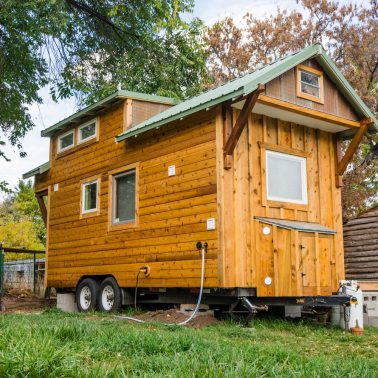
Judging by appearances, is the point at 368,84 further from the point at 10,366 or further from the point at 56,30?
the point at 10,366

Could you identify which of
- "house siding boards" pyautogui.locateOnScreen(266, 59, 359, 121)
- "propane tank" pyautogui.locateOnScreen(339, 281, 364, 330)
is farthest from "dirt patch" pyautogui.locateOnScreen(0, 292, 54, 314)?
"house siding boards" pyautogui.locateOnScreen(266, 59, 359, 121)

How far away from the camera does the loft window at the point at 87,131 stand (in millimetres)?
13630

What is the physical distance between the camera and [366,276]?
1491 centimetres

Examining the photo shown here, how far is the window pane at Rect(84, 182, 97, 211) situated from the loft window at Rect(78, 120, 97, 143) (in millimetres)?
1212

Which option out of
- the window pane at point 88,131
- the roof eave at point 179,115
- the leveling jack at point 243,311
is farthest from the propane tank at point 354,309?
the window pane at point 88,131

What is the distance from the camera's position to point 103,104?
12898 mm

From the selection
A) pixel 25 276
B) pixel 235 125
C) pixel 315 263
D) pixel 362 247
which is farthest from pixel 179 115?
pixel 25 276

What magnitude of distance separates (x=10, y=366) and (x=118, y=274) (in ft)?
25.9

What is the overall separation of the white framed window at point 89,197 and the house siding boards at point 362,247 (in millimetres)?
→ 7056

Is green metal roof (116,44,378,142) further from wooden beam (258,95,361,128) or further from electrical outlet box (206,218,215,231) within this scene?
electrical outlet box (206,218,215,231)

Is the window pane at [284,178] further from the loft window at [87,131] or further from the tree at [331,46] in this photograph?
the tree at [331,46]

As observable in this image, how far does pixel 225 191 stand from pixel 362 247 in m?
7.04

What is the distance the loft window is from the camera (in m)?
13.6

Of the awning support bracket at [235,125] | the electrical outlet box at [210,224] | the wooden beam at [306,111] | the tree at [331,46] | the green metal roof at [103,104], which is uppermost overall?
the tree at [331,46]
